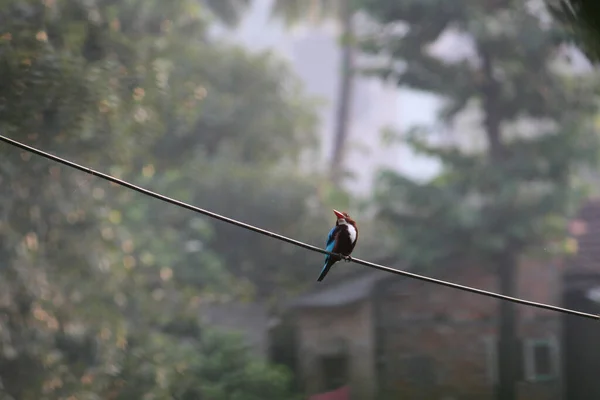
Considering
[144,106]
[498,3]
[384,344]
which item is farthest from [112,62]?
[498,3]

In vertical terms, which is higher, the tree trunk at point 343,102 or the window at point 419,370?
the tree trunk at point 343,102

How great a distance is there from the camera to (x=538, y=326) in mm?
8227

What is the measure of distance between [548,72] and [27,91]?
204 inches

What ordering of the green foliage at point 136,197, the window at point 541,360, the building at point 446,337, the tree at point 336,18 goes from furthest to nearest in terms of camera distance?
the tree at point 336,18
the window at point 541,360
the building at point 446,337
the green foliage at point 136,197

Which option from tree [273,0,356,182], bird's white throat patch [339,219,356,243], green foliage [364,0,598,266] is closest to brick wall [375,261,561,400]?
green foliage [364,0,598,266]

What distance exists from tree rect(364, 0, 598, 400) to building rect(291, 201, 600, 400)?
200mm

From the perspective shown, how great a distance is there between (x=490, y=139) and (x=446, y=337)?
207 centimetres

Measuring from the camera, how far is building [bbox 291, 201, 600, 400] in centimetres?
795

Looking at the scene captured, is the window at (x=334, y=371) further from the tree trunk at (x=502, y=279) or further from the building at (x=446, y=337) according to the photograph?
the tree trunk at (x=502, y=279)

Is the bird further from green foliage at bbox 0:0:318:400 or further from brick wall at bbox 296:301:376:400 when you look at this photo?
brick wall at bbox 296:301:376:400

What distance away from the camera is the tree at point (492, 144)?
328 inches

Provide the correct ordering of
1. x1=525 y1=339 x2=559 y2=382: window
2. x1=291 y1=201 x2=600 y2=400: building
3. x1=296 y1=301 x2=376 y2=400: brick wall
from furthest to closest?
x1=296 y1=301 x2=376 y2=400: brick wall < x1=525 y1=339 x2=559 y2=382: window < x1=291 y1=201 x2=600 y2=400: building

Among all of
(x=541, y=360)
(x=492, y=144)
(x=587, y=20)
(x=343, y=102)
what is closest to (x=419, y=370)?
(x=541, y=360)

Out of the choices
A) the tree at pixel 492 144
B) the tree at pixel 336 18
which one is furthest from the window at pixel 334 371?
the tree at pixel 336 18
